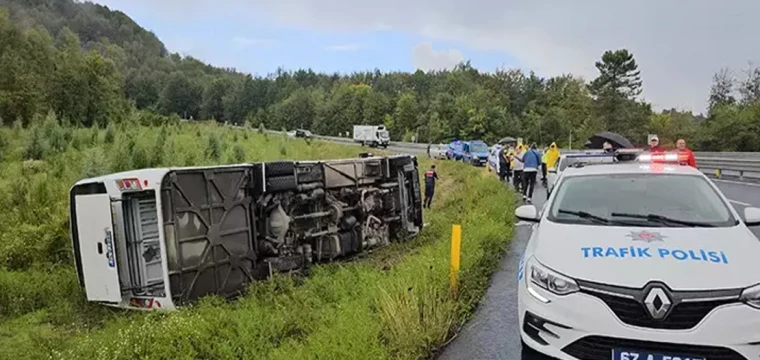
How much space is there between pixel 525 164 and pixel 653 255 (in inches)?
522

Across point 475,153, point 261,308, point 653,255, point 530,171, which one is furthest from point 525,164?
point 475,153

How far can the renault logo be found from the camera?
3586mm

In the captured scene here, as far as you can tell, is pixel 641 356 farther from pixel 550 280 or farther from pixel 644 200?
pixel 644 200

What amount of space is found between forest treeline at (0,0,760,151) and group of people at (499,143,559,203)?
23160 millimetres

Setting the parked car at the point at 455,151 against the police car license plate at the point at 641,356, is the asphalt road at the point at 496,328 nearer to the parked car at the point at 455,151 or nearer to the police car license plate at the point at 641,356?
the police car license plate at the point at 641,356

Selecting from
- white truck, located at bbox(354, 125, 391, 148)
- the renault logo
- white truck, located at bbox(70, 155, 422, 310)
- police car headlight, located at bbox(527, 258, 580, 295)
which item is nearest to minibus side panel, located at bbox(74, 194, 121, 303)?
white truck, located at bbox(70, 155, 422, 310)

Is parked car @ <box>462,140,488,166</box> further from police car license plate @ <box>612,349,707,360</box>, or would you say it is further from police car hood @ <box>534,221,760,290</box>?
police car license plate @ <box>612,349,707,360</box>

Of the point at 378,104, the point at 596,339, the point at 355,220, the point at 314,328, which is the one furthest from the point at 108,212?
the point at 378,104

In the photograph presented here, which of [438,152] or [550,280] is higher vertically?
[550,280]

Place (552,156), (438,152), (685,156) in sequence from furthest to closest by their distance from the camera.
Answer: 1. (438,152)
2. (552,156)
3. (685,156)

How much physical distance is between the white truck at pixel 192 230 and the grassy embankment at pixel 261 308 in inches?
15.7

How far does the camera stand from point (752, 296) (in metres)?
3.59

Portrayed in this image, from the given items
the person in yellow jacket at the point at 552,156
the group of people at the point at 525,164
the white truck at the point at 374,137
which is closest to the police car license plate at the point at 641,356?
the group of people at the point at 525,164

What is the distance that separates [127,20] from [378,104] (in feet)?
397
